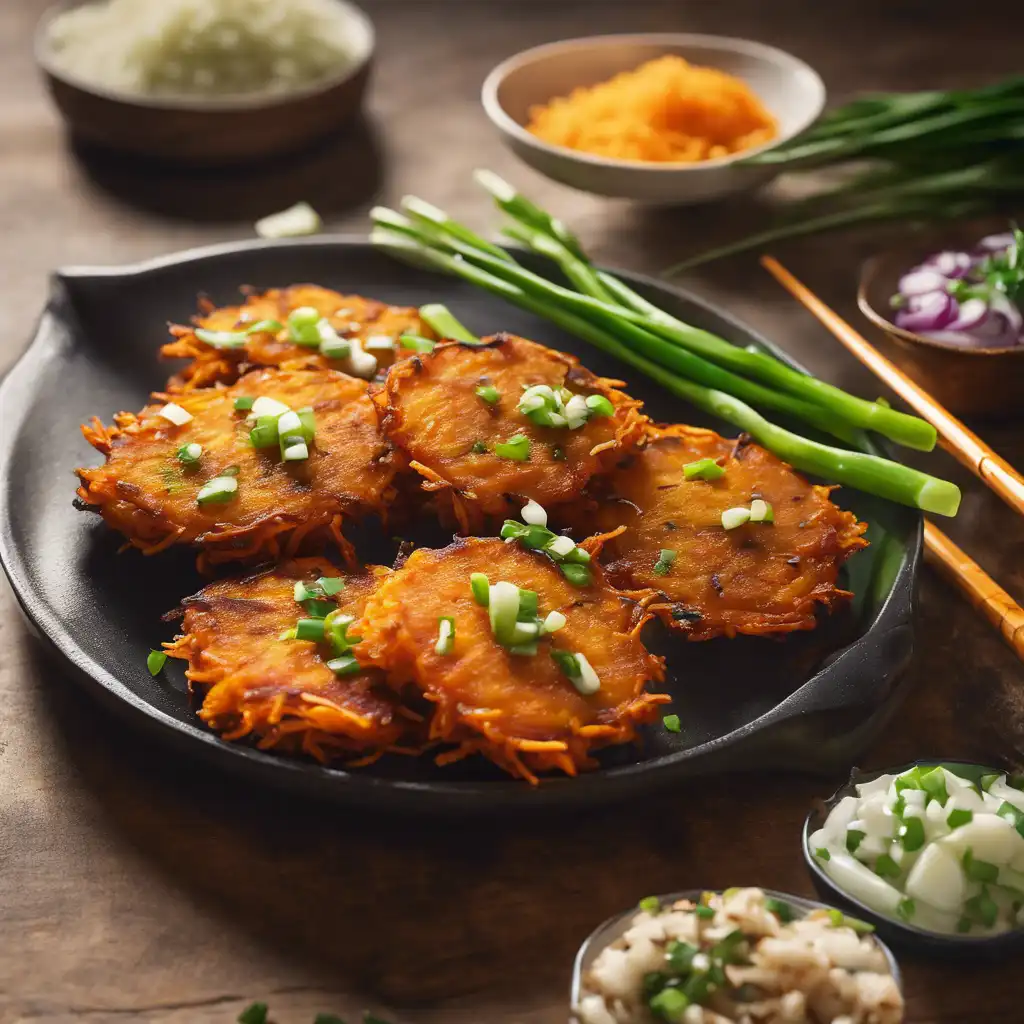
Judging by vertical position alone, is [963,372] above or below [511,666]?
below

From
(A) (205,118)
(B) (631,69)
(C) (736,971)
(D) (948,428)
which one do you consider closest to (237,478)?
(C) (736,971)

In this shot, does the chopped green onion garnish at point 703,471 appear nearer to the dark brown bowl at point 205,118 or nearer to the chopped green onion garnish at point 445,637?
the chopped green onion garnish at point 445,637

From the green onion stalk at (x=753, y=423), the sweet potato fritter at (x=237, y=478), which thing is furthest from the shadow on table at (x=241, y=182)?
the sweet potato fritter at (x=237, y=478)

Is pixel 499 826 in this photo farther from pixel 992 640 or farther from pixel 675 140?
pixel 675 140

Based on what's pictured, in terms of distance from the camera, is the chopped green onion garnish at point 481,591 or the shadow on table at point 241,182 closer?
the chopped green onion garnish at point 481,591

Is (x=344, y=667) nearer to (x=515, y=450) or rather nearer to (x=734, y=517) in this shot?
(x=515, y=450)

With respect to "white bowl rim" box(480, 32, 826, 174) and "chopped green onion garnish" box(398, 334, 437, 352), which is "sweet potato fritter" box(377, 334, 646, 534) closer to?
"chopped green onion garnish" box(398, 334, 437, 352)
